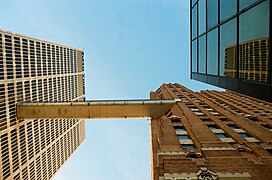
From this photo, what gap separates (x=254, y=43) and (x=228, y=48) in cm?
A: 388

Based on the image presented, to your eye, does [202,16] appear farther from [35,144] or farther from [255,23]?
[35,144]

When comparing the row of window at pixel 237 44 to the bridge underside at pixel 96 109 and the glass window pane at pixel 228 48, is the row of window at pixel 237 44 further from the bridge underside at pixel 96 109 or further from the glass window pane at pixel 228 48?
the bridge underside at pixel 96 109

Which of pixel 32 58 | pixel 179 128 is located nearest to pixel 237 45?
pixel 179 128

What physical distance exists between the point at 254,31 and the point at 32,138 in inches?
1788

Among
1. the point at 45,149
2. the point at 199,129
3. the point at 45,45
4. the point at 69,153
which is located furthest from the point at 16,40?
the point at 69,153

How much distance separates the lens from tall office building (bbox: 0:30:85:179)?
39.7 metres

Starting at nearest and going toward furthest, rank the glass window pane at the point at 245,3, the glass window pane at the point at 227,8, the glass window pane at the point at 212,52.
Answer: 1. the glass window pane at the point at 245,3
2. the glass window pane at the point at 227,8
3. the glass window pane at the point at 212,52

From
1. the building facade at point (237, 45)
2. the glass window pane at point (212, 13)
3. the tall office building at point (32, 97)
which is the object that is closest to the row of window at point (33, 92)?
the tall office building at point (32, 97)

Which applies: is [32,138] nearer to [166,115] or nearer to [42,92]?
[42,92]

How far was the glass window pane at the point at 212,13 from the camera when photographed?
63.8 ft

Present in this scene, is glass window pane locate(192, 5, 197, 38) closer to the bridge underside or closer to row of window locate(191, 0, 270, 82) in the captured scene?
row of window locate(191, 0, 270, 82)

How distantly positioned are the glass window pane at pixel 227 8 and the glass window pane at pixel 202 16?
17.1 ft

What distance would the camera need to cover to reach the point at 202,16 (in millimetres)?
23953

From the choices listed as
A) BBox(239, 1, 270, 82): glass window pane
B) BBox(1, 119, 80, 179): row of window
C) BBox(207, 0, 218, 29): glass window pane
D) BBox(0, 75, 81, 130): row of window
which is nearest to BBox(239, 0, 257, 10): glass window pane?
BBox(239, 1, 270, 82): glass window pane
